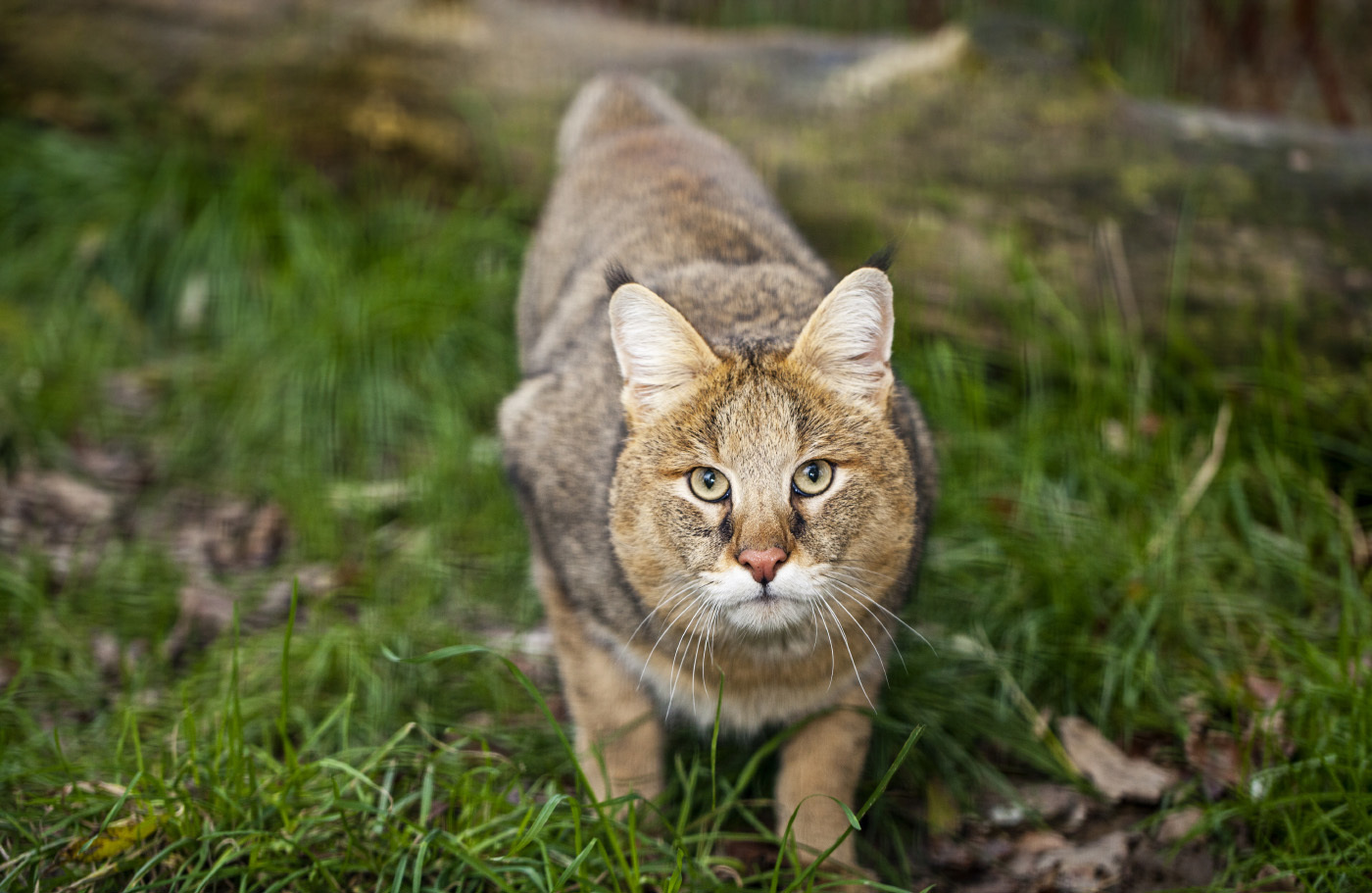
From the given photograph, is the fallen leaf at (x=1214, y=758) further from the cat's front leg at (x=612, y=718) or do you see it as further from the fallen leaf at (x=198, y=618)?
the fallen leaf at (x=198, y=618)

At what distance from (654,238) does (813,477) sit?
1199 millimetres

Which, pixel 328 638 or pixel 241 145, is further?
pixel 241 145

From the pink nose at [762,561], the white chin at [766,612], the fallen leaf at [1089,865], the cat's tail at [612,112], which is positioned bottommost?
the fallen leaf at [1089,865]

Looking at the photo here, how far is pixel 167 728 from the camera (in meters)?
3.27

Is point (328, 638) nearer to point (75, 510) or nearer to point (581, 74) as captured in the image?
point (75, 510)

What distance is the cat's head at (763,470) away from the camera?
2.58 m

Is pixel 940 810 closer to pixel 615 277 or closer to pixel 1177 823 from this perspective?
pixel 1177 823

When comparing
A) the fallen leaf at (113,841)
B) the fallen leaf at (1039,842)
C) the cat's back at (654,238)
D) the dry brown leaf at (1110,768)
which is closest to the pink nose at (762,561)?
the cat's back at (654,238)

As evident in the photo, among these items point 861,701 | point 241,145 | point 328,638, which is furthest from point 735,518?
point 241,145

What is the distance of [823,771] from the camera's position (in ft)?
10.0

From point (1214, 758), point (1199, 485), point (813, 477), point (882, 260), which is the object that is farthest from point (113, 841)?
point (1199, 485)

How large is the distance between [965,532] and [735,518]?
1.72 m

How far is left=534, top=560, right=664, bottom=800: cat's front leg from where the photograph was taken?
126 inches

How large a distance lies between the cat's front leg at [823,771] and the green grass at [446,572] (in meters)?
0.14
